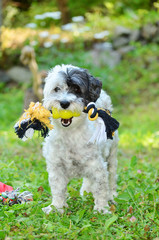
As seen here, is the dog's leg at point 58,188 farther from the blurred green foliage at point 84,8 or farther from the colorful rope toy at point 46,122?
the blurred green foliage at point 84,8

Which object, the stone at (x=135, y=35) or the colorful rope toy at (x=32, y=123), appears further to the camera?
the stone at (x=135, y=35)

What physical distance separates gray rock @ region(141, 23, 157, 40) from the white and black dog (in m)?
9.29

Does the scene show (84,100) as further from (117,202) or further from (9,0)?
(9,0)

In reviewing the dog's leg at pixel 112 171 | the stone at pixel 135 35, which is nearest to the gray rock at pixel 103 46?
the stone at pixel 135 35

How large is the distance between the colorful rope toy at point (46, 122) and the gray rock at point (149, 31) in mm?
9423

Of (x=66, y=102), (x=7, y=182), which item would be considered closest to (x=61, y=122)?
(x=66, y=102)

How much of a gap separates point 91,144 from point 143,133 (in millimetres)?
4242

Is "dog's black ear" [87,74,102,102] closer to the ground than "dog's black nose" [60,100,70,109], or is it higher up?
higher up

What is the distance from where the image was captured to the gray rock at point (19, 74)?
11.7m

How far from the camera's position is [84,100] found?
332cm

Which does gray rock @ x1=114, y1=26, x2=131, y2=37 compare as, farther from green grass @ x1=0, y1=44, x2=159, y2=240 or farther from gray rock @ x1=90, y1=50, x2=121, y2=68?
green grass @ x1=0, y1=44, x2=159, y2=240

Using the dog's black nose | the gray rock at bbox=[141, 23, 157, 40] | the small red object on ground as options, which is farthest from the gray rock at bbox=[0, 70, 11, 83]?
the dog's black nose

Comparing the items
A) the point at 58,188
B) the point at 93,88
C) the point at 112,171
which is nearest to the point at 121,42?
the point at 112,171

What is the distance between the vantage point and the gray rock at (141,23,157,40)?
12180 mm
